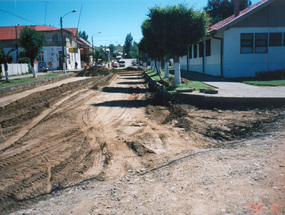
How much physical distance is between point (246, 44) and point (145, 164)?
16.8 meters

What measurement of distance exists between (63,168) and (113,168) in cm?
82

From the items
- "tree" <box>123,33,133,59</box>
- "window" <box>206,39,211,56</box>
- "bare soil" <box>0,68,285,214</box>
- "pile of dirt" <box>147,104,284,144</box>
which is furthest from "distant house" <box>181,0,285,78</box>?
"tree" <box>123,33,133,59</box>

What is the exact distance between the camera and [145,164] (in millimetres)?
4320

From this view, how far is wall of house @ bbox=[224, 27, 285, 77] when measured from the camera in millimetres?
18109

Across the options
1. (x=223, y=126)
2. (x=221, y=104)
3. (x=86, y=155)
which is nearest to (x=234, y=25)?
(x=221, y=104)

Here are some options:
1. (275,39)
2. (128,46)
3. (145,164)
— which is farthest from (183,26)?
(128,46)

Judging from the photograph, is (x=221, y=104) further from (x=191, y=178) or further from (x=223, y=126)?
(x=191, y=178)

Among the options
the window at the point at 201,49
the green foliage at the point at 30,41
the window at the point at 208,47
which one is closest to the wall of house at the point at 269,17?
the window at the point at 208,47

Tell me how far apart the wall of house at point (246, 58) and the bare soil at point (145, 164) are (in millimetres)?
11216

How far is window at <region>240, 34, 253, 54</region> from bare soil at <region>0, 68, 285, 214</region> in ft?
38.9

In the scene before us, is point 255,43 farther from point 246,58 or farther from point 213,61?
point 213,61

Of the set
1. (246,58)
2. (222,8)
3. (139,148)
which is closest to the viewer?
(139,148)

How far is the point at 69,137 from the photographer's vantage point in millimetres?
5887

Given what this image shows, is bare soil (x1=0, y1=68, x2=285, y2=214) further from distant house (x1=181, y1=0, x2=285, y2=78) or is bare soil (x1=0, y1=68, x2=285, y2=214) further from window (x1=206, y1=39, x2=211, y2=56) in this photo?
window (x1=206, y1=39, x2=211, y2=56)
